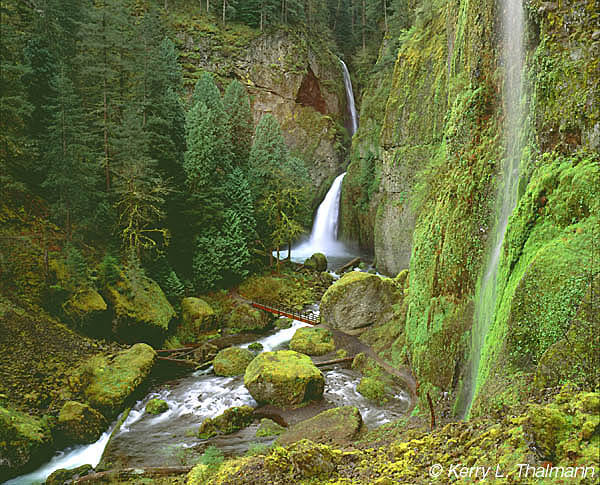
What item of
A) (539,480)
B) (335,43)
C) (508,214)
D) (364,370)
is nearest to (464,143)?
(508,214)

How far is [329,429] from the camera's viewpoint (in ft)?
33.0

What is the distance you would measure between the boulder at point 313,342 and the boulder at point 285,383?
3.02m

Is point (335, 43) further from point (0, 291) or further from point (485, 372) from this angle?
point (485, 372)

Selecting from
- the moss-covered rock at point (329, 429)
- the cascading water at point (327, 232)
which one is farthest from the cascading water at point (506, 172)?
the cascading water at point (327, 232)

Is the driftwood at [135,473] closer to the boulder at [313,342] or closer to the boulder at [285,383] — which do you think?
the boulder at [285,383]

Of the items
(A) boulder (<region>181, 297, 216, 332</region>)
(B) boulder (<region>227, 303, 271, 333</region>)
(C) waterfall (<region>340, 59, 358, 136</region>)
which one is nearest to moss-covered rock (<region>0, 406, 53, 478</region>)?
(A) boulder (<region>181, 297, 216, 332</region>)

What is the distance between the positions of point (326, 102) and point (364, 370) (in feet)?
109

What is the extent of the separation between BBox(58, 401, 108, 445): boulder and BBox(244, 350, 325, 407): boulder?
4.57 metres

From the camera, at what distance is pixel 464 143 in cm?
962

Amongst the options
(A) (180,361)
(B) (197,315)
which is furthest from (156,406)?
(B) (197,315)

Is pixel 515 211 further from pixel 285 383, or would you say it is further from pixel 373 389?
pixel 285 383

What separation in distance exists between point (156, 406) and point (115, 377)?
6.18 ft

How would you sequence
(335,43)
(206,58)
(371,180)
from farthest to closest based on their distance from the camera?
1. (335,43)
2. (206,58)
3. (371,180)

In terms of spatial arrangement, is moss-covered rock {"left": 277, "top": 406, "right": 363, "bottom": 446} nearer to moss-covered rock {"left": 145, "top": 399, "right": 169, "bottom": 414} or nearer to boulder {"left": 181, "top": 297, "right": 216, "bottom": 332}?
moss-covered rock {"left": 145, "top": 399, "right": 169, "bottom": 414}
